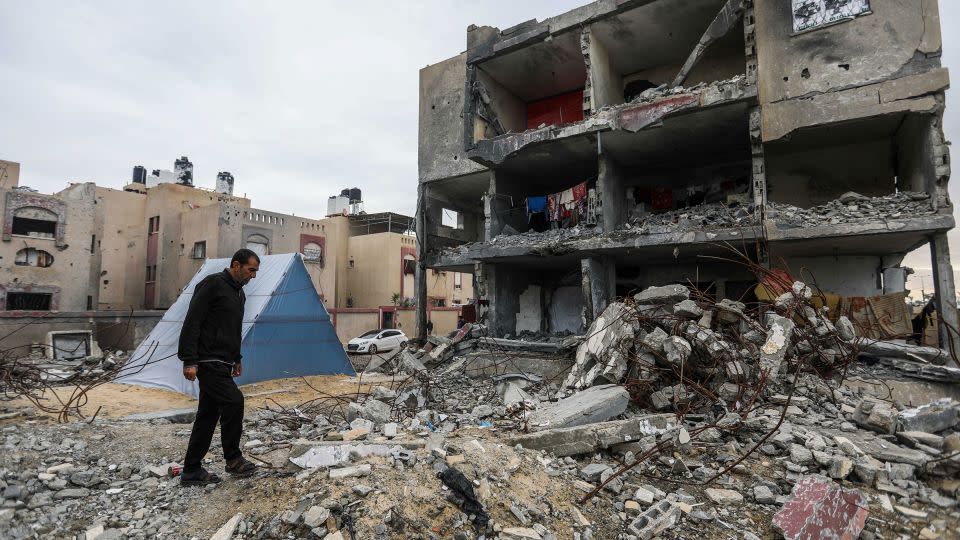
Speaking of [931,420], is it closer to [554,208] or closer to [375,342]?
[554,208]

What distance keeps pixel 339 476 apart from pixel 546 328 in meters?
13.3

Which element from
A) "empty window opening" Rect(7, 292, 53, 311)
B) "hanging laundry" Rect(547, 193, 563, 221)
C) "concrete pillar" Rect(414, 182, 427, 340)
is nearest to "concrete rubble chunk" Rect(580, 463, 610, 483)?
"hanging laundry" Rect(547, 193, 563, 221)

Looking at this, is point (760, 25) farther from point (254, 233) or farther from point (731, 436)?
point (254, 233)

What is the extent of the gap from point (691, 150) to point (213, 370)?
12.1 metres

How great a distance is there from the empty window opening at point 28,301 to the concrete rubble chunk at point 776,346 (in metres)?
26.2

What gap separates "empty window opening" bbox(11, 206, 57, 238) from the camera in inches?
781

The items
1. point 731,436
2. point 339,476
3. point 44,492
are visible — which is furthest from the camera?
point 731,436

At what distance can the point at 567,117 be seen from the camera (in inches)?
615

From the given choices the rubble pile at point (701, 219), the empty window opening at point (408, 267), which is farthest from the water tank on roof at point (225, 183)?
the rubble pile at point (701, 219)

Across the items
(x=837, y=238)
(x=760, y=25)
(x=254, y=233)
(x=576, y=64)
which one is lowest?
(x=837, y=238)

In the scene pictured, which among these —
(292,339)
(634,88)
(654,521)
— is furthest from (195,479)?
(634,88)

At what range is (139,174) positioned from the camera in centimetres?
3194

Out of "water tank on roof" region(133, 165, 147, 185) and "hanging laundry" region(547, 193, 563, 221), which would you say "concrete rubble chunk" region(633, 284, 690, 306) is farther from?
"water tank on roof" region(133, 165, 147, 185)

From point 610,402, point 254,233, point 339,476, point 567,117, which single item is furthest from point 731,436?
point 254,233
